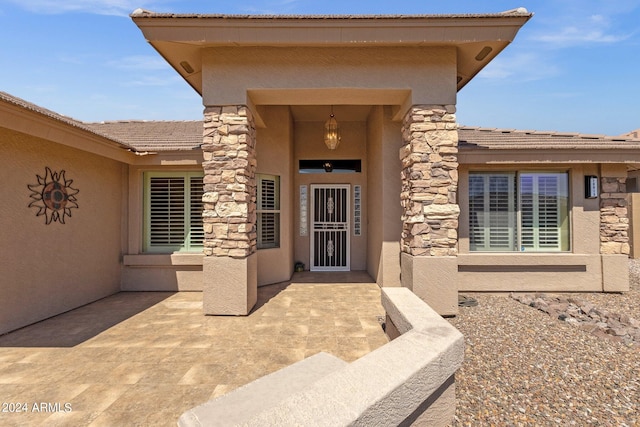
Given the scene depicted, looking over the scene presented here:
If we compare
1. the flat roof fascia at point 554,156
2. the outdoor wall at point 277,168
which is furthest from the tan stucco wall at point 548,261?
the outdoor wall at point 277,168

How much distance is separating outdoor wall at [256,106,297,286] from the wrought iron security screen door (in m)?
1.32

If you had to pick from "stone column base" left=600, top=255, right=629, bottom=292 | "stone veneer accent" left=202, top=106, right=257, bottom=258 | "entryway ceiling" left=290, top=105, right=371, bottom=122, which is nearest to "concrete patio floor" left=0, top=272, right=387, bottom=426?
"stone veneer accent" left=202, top=106, right=257, bottom=258

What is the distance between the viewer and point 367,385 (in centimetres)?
182

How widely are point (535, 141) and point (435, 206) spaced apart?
3.80m

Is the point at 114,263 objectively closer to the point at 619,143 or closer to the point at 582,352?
the point at 582,352

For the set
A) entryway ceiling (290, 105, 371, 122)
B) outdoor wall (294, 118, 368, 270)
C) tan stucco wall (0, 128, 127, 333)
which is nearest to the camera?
tan stucco wall (0, 128, 127, 333)

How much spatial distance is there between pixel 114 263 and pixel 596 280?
1082 centimetres

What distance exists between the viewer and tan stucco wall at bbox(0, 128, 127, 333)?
4293 millimetres

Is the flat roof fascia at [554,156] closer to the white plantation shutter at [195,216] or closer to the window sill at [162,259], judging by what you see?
the white plantation shutter at [195,216]

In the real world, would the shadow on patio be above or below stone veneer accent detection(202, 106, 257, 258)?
below

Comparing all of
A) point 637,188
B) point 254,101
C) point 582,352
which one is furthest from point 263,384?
point 637,188

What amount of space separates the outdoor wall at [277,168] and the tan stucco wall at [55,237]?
3211 mm

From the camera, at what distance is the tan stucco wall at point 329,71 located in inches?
192

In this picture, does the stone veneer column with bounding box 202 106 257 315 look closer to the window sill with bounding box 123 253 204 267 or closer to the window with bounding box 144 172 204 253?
the window sill with bounding box 123 253 204 267
